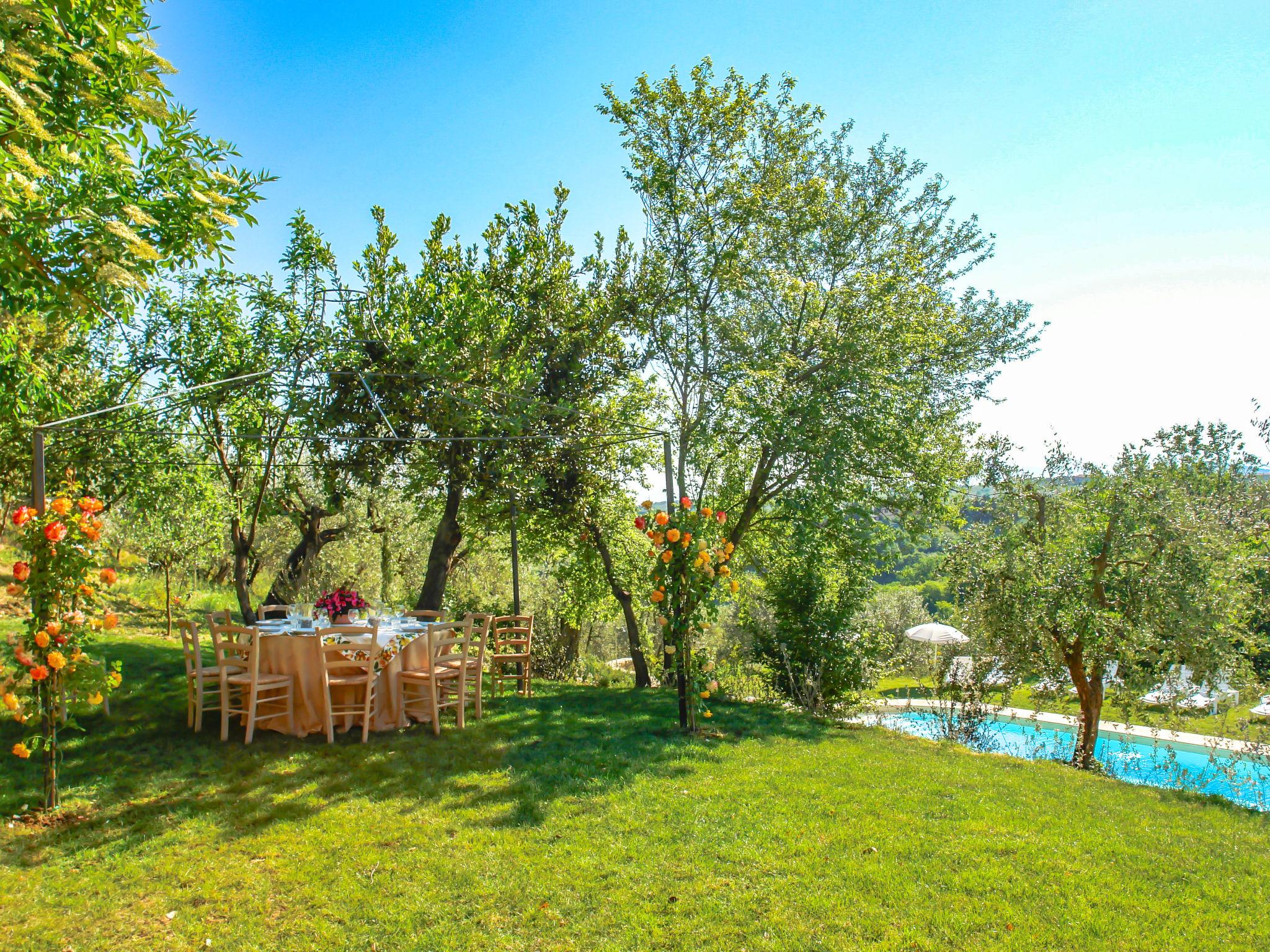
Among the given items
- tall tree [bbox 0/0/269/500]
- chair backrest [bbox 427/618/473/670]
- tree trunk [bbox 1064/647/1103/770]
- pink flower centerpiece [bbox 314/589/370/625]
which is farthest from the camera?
tree trunk [bbox 1064/647/1103/770]

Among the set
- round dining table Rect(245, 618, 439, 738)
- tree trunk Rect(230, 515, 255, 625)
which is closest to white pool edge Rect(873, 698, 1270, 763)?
round dining table Rect(245, 618, 439, 738)

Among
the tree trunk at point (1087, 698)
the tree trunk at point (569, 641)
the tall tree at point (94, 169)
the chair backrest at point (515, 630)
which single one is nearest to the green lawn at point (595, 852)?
the chair backrest at point (515, 630)

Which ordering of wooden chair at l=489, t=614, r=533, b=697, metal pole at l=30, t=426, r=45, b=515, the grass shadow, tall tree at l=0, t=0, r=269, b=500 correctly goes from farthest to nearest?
wooden chair at l=489, t=614, r=533, b=697
metal pole at l=30, t=426, r=45, b=515
the grass shadow
tall tree at l=0, t=0, r=269, b=500

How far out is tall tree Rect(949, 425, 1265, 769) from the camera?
849 cm

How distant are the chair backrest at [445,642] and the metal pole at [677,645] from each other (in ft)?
6.72

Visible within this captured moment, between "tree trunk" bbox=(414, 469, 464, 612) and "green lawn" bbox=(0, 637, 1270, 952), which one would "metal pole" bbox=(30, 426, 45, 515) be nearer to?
"green lawn" bbox=(0, 637, 1270, 952)

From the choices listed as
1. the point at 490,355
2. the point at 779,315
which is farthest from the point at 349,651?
the point at 779,315

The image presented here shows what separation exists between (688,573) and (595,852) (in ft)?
10.2

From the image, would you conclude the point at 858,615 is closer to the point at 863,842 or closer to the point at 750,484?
the point at 750,484

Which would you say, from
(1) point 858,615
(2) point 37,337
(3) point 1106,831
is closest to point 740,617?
(1) point 858,615

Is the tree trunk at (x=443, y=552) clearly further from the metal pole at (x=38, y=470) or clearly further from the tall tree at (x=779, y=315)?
the metal pole at (x=38, y=470)

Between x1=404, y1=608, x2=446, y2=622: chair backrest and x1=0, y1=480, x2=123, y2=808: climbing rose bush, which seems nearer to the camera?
x1=0, y1=480, x2=123, y2=808: climbing rose bush

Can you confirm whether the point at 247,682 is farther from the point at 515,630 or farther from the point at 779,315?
the point at 779,315

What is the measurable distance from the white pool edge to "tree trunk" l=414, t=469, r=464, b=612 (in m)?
7.01
